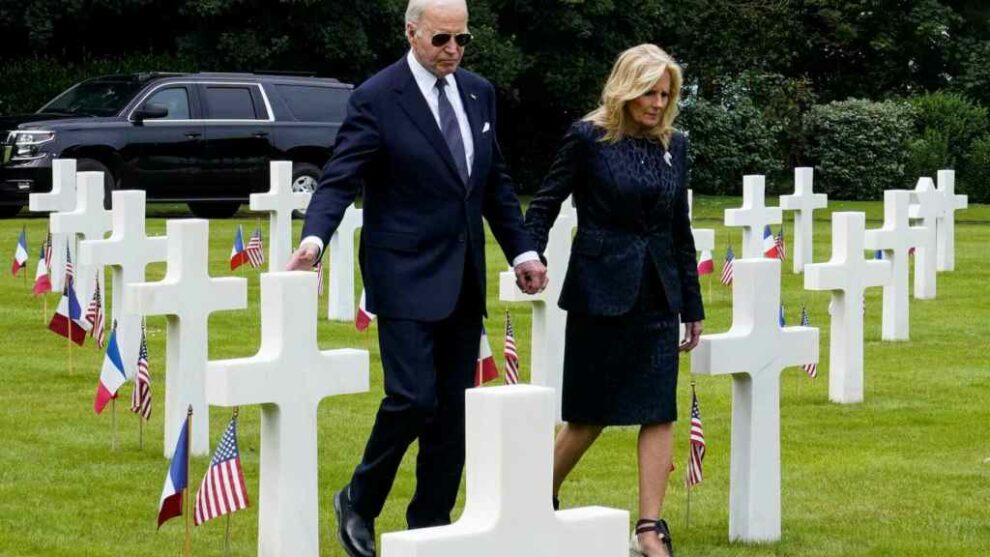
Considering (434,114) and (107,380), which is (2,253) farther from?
(434,114)

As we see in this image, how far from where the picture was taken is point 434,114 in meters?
7.32

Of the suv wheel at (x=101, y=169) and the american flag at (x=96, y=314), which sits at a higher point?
the suv wheel at (x=101, y=169)

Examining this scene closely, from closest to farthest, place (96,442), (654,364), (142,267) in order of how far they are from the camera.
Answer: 1. (654,364)
2. (96,442)
3. (142,267)

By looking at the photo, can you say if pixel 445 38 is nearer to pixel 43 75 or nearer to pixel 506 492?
pixel 506 492

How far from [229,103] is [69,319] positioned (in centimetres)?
1511

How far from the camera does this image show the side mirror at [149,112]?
2638 cm

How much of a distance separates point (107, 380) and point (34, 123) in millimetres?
16911

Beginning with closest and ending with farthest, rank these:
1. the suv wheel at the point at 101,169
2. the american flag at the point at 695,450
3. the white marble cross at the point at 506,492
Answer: the white marble cross at the point at 506,492 < the american flag at the point at 695,450 < the suv wheel at the point at 101,169

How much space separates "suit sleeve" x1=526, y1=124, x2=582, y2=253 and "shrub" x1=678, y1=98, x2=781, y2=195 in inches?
1205

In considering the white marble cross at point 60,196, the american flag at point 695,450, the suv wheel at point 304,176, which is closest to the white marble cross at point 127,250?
the american flag at point 695,450

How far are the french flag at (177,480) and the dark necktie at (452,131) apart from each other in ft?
4.25

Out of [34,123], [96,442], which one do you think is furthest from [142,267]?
[34,123]

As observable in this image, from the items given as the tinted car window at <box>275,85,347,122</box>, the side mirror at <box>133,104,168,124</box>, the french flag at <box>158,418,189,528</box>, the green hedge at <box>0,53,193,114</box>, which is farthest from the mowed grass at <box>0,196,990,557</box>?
the green hedge at <box>0,53,193,114</box>

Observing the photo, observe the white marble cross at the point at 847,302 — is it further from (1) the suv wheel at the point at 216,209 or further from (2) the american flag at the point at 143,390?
(1) the suv wheel at the point at 216,209
